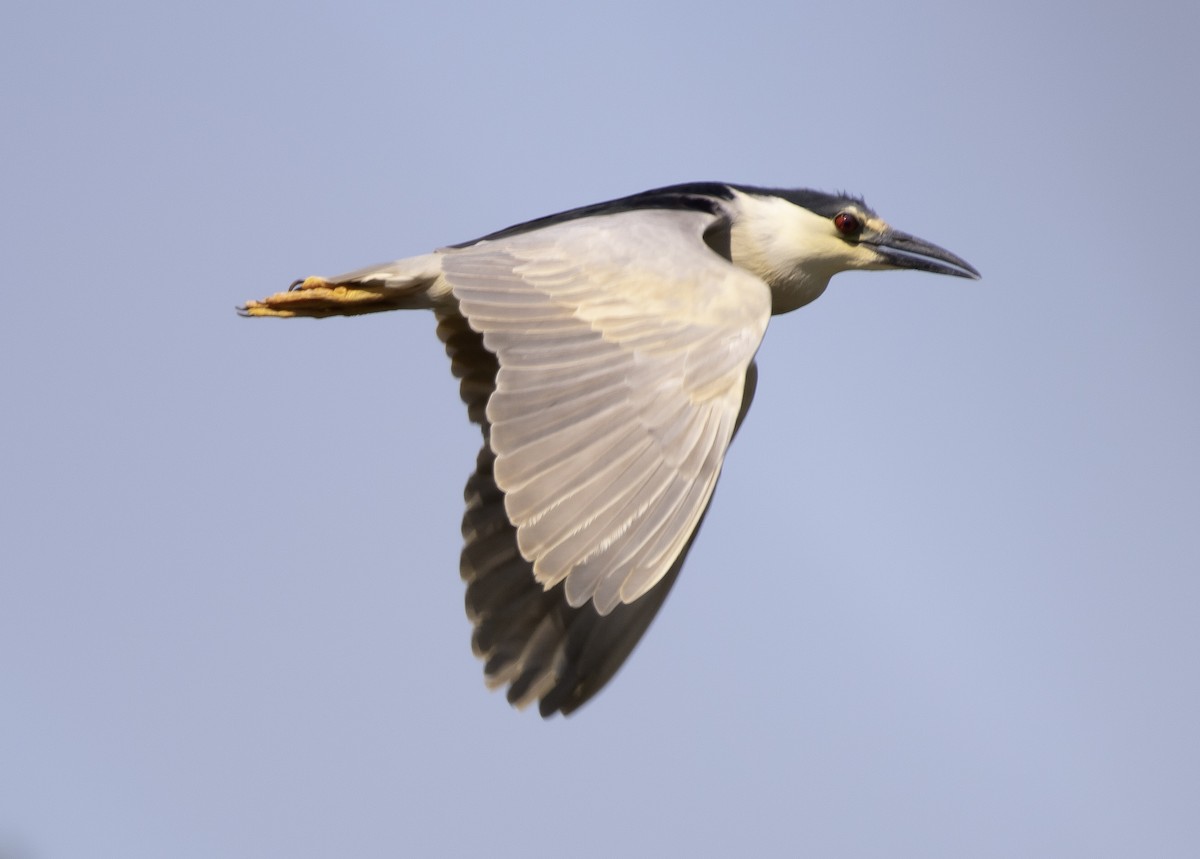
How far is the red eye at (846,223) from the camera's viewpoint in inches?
251

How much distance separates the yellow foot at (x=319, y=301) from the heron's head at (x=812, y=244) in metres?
1.45

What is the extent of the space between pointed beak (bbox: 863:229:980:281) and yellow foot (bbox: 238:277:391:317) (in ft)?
6.93

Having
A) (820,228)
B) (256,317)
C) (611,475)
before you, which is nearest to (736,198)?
(820,228)

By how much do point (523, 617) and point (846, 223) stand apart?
2.11 meters

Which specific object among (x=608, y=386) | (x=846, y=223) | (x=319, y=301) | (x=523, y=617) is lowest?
(x=523, y=617)

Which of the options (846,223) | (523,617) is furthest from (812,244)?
(523,617)

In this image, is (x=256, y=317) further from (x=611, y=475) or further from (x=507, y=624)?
(x=611, y=475)

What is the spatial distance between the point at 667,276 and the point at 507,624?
137 cm

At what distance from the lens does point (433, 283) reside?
5359 millimetres

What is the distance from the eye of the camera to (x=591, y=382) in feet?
14.7

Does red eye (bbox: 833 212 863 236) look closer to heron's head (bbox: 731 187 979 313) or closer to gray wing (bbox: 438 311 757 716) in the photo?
heron's head (bbox: 731 187 979 313)

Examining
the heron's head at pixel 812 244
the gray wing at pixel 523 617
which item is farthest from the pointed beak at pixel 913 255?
the gray wing at pixel 523 617

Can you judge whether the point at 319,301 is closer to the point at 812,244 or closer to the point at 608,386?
the point at 608,386

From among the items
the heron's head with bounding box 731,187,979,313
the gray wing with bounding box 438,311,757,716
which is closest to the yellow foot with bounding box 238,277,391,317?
the gray wing with bounding box 438,311,757,716
